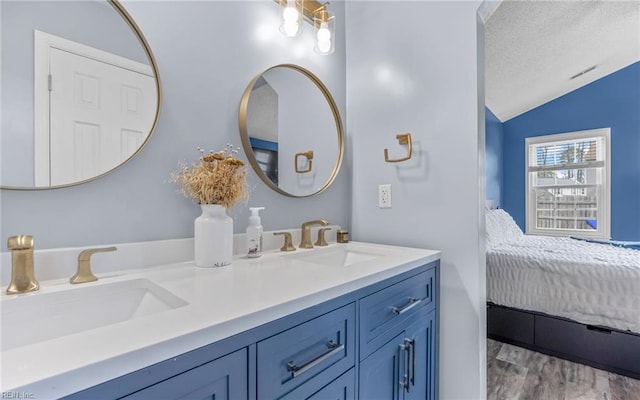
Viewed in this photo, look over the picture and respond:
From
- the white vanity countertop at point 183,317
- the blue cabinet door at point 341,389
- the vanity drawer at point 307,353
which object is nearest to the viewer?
the white vanity countertop at point 183,317

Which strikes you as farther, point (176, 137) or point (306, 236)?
point (306, 236)

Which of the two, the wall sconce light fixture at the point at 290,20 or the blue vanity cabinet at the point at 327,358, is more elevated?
the wall sconce light fixture at the point at 290,20

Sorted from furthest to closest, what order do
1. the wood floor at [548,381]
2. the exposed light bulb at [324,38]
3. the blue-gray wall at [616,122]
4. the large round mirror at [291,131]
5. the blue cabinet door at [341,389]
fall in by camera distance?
the blue-gray wall at [616,122] < the wood floor at [548,381] < the exposed light bulb at [324,38] < the large round mirror at [291,131] < the blue cabinet door at [341,389]

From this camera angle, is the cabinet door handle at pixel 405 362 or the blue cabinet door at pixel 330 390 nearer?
the blue cabinet door at pixel 330 390

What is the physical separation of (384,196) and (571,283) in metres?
1.63

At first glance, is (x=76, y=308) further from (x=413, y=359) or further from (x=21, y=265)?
(x=413, y=359)

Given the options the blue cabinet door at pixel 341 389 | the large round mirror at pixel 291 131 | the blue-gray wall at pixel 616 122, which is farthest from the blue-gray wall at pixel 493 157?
the blue cabinet door at pixel 341 389

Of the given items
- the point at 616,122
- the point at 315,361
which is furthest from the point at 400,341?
the point at 616,122

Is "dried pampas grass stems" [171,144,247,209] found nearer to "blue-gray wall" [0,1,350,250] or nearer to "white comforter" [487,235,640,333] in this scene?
"blue-gray wall" [0,1,350,250]

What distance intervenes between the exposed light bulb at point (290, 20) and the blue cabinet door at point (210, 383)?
1.30 metres

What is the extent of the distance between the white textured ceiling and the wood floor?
8.25 ft

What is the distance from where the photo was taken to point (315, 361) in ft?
2.52

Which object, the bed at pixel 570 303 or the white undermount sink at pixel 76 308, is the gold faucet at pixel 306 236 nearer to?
the white undermount sink at pixel 76 308

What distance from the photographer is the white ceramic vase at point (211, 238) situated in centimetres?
102
